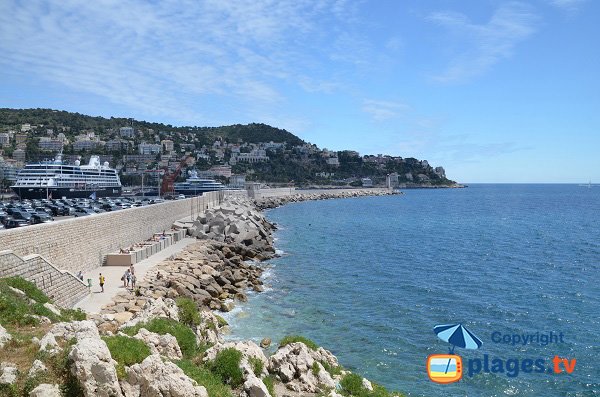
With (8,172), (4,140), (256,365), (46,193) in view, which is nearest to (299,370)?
(256,365)

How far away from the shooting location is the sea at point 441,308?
1670 cm

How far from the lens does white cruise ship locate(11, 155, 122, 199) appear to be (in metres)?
76.5

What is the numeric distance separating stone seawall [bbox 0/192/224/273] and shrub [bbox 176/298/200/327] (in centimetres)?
606

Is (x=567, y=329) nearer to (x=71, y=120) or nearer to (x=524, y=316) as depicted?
(x=524, y=316)

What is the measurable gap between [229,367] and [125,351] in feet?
8.03

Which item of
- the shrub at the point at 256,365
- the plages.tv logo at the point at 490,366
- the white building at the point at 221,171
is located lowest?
the plages.tv logo at the point at 490,366

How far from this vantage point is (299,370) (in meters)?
12.3

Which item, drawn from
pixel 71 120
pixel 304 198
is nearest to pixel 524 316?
pixel 304 198

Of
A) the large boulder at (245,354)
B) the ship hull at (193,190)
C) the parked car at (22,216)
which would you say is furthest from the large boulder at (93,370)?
the ship hull at (193,190)

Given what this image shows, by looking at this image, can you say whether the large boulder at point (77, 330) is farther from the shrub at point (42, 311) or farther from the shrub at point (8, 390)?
the shrub at point (42, 311)

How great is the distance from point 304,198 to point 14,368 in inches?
4813

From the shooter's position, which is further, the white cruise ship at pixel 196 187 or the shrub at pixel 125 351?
the white cruise ship at pixel 196 187

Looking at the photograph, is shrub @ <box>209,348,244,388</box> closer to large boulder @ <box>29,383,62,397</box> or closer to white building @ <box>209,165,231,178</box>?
large boulder @ <box>29,383,62,397</box>

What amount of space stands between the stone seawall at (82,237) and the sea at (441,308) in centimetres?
830
